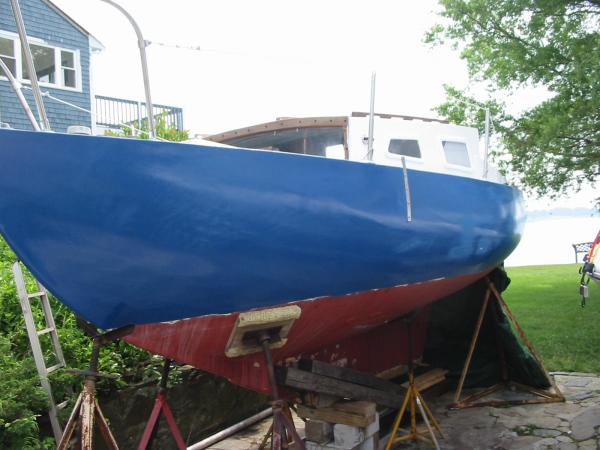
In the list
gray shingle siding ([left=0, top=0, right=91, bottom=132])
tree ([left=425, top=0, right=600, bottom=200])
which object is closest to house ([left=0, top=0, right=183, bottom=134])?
gray shingle siding ([left=0, top=0, right=91, bottom=132])

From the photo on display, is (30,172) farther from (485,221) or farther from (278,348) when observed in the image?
(485,221)

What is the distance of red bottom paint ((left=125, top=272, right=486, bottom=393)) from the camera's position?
2709 mm

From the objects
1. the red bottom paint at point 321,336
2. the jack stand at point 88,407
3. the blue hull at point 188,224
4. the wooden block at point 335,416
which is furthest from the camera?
the wooden block at point 335,416

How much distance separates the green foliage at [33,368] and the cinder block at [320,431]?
1.11 m

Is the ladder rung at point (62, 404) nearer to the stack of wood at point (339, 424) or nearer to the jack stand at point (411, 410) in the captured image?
the stack of wood at point (339, 424)

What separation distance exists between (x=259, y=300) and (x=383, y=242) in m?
0.87

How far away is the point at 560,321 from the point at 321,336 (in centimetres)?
627

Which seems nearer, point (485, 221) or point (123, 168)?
point (123, 168)

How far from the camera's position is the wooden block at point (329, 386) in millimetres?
3221

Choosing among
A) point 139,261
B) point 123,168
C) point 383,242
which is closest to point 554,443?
point 383,242

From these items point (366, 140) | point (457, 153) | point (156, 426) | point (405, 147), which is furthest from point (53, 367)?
point (457, 153)

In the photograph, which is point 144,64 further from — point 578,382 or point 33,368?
point 578,382

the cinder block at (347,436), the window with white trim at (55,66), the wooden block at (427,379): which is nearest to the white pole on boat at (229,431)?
the cinder block at (347,436)

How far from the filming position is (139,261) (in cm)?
244
